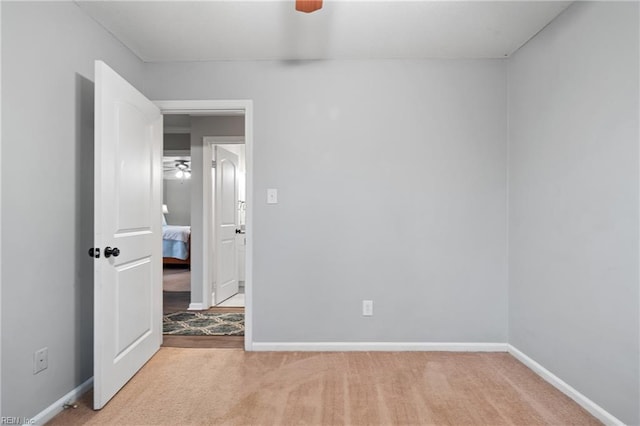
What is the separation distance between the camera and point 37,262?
76.0 inches

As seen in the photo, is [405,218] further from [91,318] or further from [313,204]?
[91,318]

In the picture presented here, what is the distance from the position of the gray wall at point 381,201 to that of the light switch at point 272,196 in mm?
47

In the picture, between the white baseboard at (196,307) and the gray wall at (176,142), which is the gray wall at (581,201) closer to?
the white baseboard at (196,307)

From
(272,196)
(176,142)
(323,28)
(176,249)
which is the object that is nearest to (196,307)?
(272,196)

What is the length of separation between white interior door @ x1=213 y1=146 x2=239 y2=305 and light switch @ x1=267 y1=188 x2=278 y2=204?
1725 millimetres

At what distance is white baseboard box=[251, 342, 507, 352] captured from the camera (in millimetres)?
3002

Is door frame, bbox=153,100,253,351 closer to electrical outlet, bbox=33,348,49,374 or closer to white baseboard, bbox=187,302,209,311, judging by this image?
electrical outlet, bbox=33,348,49,374

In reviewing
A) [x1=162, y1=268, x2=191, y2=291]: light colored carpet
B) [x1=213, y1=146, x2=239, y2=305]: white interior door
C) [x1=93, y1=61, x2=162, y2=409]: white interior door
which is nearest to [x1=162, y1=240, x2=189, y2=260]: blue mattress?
[x1=162, y1=268, x2=191, y2=291]: light colored carpet

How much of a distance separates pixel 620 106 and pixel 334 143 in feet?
5.95

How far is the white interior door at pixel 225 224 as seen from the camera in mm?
4566

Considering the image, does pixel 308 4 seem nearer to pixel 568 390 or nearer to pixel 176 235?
pixel 568 390

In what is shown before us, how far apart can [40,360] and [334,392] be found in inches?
64.0

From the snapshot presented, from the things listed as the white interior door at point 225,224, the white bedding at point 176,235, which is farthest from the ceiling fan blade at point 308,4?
the white bedding at point 176,235

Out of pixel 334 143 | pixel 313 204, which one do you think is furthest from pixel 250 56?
pixel 313 204
